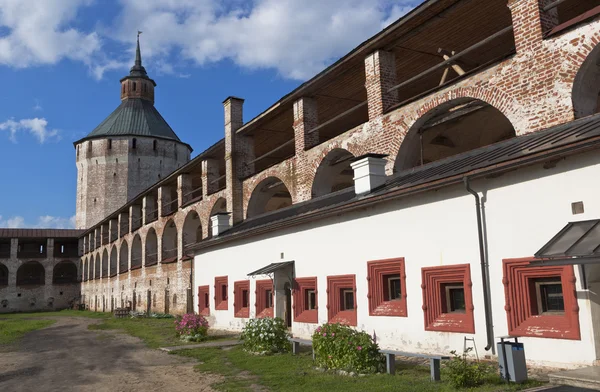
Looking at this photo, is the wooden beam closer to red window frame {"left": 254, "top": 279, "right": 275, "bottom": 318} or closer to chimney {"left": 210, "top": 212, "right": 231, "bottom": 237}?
red window frame {"left": 254, "top": 279, "right": 275, "bottom": 318}

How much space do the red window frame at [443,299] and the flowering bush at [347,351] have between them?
1324 millimetres

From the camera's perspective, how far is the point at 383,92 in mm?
15320

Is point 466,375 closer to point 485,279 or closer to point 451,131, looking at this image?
point 485,279

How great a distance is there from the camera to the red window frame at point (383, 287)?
1035cm

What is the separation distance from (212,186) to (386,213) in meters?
16.5

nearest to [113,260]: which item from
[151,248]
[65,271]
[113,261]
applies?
[113,261]

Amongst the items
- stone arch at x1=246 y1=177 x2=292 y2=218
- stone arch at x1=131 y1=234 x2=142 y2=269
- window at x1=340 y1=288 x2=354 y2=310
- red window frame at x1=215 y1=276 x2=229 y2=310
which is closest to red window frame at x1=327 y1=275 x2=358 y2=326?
window at x1=340 y1=288 x2=354 y2=310

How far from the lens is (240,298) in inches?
688

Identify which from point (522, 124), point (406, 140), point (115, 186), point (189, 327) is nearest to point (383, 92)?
point (406, 140)

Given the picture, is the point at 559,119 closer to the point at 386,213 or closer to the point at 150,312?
the point at 386,213

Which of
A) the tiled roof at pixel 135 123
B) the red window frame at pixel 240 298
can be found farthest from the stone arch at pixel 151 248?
the tiled roof at pixel 135 123

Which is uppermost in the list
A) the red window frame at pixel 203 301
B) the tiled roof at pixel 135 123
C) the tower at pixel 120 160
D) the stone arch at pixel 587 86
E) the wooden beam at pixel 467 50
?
the tiled roof at pixel 135 123

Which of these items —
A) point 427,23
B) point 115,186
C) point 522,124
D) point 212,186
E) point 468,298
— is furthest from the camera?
point 115,186

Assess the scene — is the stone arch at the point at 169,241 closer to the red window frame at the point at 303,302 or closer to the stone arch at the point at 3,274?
the red window frame at the point at 303,302
